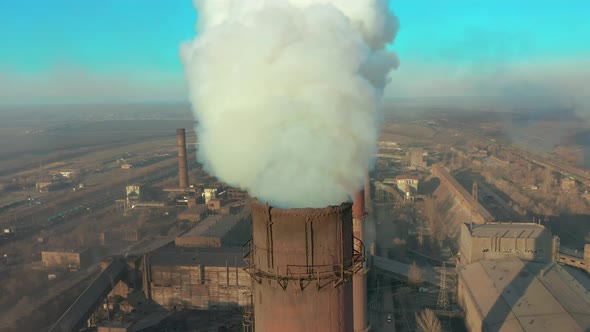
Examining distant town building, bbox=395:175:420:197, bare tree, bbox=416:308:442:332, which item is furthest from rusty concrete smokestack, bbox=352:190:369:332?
distant town building, bbox=395:175:420:197

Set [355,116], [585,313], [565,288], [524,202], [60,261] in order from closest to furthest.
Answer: [355,116], [585,313], [565,288], [60,261], [524,202]

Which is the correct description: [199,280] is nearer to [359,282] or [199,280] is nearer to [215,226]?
[215,226]

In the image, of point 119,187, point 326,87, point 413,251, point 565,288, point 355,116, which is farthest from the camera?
point 119,187

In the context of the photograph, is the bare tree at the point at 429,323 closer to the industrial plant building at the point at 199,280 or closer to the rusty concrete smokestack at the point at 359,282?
the rusty concrete smokestack at the point at 359,282

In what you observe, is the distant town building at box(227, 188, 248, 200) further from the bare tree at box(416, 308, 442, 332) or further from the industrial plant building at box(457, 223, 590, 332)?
the bare tree at box(416, 308, 442, 332)

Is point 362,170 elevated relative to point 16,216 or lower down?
elevated

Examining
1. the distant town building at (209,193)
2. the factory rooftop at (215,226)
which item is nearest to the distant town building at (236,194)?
the distant town building at (209,193)

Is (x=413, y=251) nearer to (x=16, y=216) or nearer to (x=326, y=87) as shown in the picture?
(x=326, y=87)

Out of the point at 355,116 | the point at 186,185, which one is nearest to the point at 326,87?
the point at 355,116
